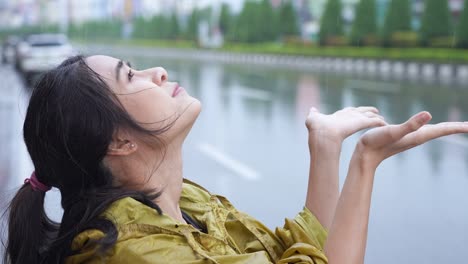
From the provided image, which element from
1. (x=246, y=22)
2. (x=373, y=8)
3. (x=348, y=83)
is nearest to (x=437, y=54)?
(x=348, y=83)

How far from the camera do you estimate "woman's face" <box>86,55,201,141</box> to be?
1.83 meters

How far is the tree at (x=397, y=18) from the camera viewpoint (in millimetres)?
23719

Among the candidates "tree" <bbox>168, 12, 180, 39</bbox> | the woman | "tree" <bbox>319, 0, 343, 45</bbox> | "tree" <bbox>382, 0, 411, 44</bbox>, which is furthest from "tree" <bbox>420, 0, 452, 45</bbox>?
"tree" <bbox>168, 12, 180, 39</bbox>

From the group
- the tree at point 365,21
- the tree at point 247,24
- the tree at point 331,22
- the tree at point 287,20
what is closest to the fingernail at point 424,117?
the tree at point 365,21

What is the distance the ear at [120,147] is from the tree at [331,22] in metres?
27.4

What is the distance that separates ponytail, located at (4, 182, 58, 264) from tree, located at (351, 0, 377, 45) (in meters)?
24.5

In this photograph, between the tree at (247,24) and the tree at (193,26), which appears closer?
the tree at (247,24)

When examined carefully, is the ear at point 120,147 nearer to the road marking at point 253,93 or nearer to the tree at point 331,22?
the road marking at point 253,93

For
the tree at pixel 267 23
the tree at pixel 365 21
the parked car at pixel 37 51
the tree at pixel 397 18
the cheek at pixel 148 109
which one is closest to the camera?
the cheek at pixel 148 109

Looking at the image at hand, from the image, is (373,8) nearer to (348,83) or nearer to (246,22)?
(348,83)

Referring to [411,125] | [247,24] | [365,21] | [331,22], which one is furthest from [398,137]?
[247,24]

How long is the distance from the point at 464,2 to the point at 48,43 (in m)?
12.1

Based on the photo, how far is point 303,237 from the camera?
202cm

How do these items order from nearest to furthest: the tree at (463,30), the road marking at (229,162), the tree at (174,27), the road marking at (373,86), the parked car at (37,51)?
the road marking at (229,162) < the road marking at (373,86) < the tree at (463,30) < the parked car at (37,51) < the tree at (174,27)
